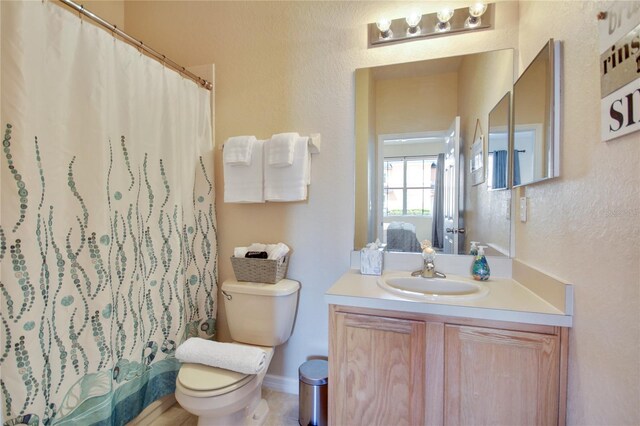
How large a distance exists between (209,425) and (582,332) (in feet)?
5.11

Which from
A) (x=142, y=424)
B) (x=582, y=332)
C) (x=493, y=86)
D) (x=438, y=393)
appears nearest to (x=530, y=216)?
(x=582, y=332)

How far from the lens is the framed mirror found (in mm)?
1465

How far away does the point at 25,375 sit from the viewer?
1059 mm

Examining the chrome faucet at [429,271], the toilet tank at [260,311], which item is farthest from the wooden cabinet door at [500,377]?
the toilet tank at [260,311]

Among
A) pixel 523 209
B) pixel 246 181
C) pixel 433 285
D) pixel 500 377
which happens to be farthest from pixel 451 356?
pixel 246 181

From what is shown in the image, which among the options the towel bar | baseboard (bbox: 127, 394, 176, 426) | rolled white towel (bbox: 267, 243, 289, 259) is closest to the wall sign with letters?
the towel bar

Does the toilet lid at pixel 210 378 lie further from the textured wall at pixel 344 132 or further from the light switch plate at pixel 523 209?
the light switch plate at pixel 523 209

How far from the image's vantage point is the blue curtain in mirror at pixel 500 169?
1475 mm

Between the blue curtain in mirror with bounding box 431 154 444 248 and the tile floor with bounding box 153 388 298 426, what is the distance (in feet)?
4.08

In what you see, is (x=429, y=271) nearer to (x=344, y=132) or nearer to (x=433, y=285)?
(x=433, y=285)

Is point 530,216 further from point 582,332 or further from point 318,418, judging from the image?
point 318,418

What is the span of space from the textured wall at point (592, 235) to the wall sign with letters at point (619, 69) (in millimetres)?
38

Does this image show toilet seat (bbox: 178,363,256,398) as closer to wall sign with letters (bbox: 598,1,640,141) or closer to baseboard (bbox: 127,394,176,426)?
baseboard (bbox: 127,394,176,426)

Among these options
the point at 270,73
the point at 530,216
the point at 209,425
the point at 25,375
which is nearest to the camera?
the point at 25,375
